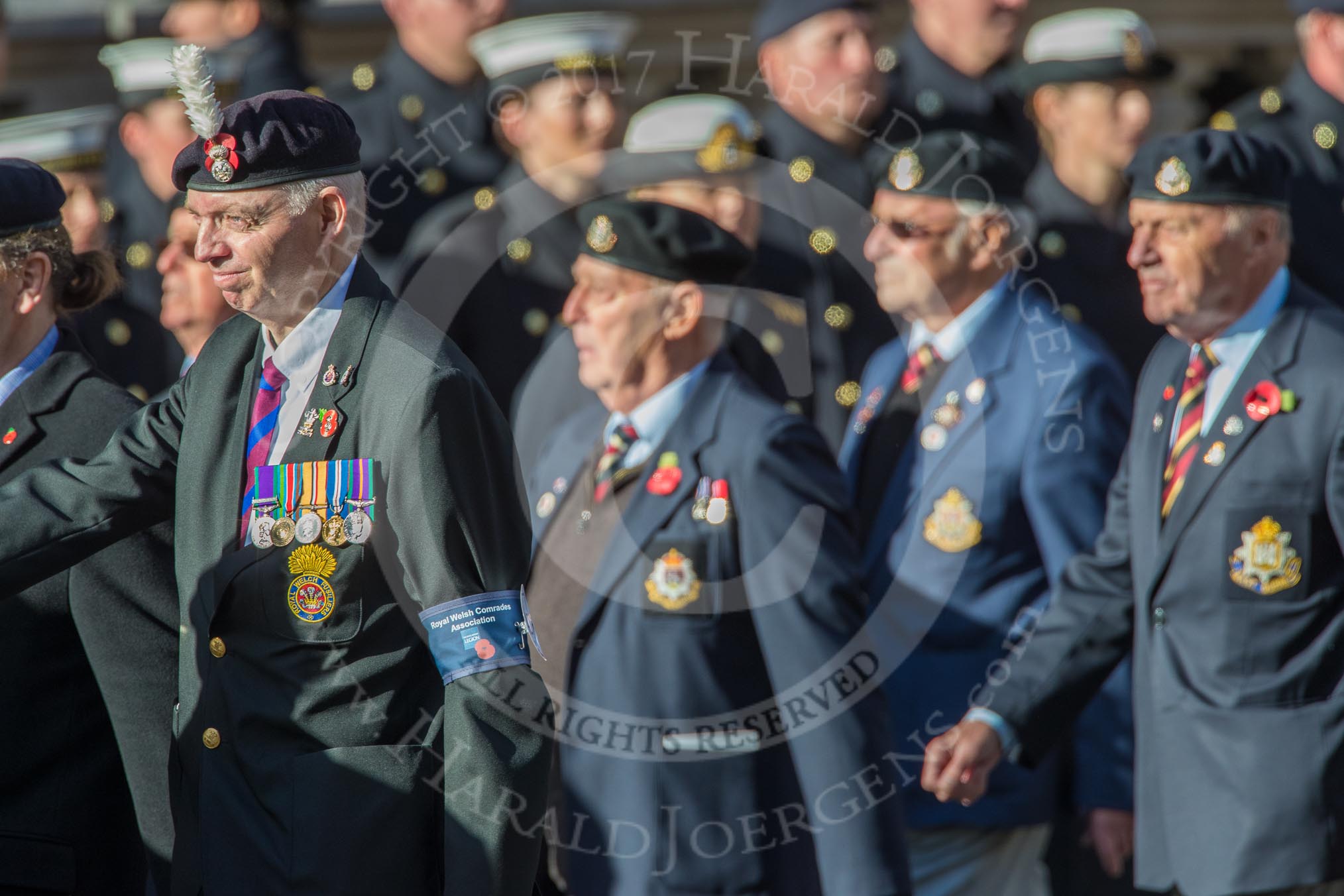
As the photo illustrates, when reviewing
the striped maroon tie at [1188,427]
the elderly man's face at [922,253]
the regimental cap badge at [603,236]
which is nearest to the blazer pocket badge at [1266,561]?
the striped maroon tie at [1188,427]

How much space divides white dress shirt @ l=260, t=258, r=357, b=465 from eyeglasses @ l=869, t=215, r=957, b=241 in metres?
2.26

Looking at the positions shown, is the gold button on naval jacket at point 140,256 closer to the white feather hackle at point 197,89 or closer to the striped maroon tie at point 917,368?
the striped maroon tie at point 917,368

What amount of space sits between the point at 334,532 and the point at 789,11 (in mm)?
3497

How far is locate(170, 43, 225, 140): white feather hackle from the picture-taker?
3383 mm

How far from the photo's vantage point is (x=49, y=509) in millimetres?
3561

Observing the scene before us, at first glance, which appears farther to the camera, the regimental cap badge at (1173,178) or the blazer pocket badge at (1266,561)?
the regimental cap badge at (1173,178)

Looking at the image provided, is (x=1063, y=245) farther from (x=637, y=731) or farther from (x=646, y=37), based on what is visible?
(x=646, y=37)

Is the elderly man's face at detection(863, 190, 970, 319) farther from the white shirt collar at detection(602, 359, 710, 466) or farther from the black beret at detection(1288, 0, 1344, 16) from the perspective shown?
the black beret at detection(1288, 0, 1344, 16)

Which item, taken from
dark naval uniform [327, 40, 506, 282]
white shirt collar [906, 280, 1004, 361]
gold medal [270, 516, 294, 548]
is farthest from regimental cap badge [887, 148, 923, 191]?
gold medal [270, 516, 294, 548]

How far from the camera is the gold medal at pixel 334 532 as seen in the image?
3273mm

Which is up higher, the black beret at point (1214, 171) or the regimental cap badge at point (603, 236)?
the black beret at point (1214, 171)

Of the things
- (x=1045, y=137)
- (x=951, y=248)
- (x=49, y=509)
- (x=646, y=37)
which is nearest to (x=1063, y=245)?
(x=1045, y=137)

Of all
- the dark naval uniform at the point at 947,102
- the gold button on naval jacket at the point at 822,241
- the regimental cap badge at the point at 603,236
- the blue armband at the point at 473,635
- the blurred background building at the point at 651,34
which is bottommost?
the blue armband at the point at 473,635

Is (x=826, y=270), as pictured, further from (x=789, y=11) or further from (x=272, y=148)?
(x=272, y=148)
